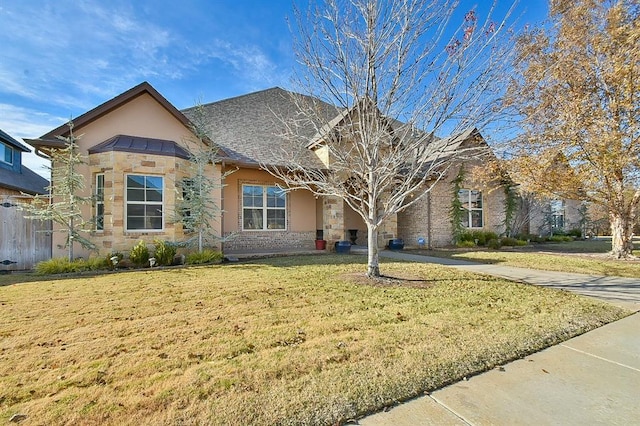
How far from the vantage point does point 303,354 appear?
10.7 feet

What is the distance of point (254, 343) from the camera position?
3551 millimetres

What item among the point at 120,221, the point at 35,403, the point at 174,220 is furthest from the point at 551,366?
the point at 120,221

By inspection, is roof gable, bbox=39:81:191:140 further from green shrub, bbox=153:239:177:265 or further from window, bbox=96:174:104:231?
green shrub, bbox=153:239:177:265

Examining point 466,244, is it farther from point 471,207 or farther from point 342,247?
point 342,247

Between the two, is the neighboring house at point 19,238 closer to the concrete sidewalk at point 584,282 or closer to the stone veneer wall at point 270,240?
the stone veneer wall at point 270,240

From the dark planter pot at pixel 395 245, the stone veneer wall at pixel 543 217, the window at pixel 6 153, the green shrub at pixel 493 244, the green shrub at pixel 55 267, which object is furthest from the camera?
the stone veneer wall at pixel 543 217

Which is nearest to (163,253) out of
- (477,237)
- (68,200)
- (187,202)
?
(187,202)

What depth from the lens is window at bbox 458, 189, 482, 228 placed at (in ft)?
56.7

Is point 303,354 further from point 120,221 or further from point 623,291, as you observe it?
point 120,221

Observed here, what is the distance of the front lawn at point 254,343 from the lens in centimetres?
240

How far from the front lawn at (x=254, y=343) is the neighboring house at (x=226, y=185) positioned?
151 inches

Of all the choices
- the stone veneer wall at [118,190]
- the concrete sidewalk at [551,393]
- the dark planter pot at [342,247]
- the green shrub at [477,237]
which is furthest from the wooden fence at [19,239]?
the green shrub at [477,237]

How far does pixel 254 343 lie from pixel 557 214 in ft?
93.2

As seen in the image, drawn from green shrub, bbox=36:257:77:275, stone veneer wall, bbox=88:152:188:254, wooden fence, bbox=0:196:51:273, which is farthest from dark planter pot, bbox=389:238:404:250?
wooden fence, bbox=0:196:51:273
